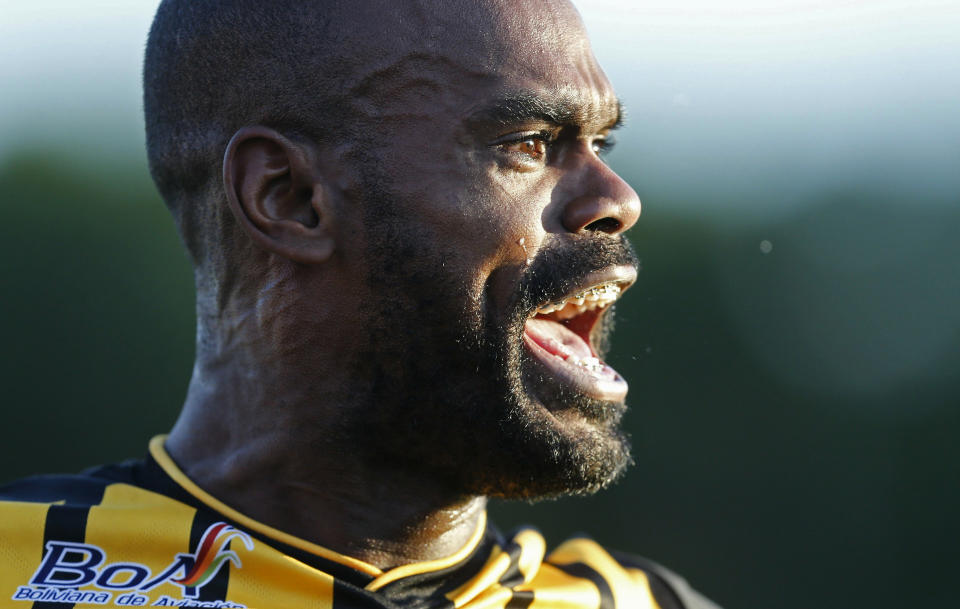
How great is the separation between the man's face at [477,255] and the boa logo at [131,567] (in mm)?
417

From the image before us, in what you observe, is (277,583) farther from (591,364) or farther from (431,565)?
(591,364)

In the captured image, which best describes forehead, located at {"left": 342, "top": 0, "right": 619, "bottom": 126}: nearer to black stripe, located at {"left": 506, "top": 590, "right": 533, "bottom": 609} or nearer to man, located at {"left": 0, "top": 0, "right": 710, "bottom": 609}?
man, located at {"left": 0, "top": 0, "right": 710, "bottom": 609}

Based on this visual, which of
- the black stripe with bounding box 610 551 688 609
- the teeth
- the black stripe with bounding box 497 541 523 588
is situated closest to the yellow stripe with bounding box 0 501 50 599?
the black stripe with bounding box 497 541 523 588

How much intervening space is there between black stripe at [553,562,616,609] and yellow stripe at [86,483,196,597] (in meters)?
1.08

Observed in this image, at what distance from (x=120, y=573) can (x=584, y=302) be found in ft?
4.38

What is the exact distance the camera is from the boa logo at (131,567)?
2.48m

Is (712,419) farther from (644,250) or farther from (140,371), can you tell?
(140,371)

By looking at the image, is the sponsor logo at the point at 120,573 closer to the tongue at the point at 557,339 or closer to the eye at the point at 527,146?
the tongue at the point at 557,339

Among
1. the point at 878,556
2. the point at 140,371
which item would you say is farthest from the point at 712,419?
the point at 140,371

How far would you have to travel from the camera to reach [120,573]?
252 cm

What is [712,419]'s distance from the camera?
24.9 feet

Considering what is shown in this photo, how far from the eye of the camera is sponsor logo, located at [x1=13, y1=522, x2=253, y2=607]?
2.45 meters

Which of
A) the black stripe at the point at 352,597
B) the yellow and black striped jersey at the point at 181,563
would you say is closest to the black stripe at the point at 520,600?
the yellow and black striped jersey at the point at 181,563

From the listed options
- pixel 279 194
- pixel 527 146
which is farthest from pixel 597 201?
pixel 279 194
